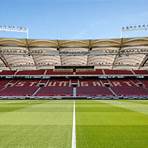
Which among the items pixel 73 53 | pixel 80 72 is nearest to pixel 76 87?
pixel 80 72

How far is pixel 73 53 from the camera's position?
243ft

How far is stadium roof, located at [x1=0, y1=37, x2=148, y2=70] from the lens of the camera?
68.8m

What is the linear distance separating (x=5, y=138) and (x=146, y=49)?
2631 inches

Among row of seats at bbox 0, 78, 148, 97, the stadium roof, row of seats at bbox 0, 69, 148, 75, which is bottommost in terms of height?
row of seats at bbox 0, 78, 148, 97

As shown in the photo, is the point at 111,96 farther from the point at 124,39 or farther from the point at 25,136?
the point at 25,136

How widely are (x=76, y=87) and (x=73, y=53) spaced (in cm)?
1142

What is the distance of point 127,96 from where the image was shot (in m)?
60.0

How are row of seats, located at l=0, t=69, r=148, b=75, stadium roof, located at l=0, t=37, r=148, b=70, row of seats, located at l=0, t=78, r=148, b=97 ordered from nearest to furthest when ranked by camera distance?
row of seats, located at l=0, t=78, r=148, b=97, stadium roof, located at l=0, t=37, r=148, b=70, row of seats, located at l=0, t=69, r=148, b=75

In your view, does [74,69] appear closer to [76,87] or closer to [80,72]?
[80,72]

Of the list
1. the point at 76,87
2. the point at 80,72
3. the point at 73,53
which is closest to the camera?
the point at 76,87

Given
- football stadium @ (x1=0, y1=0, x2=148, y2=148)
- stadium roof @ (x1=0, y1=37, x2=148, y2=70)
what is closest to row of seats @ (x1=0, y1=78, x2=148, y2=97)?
football stadium @ (x1=0, y1=0, x2=148, y2=148)

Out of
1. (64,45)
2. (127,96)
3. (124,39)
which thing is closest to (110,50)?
(124,39)

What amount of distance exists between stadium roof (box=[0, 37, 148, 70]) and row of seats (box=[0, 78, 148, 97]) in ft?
20.8

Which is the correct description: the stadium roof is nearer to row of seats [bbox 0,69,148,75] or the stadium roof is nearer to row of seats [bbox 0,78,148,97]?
row of seats [bbox 0,69,148,75]
